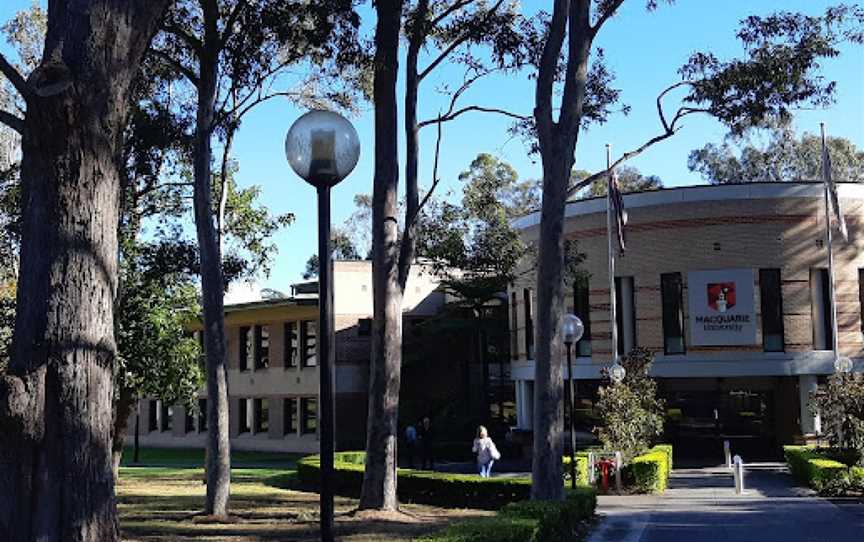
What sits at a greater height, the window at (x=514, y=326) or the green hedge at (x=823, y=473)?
the window at (x=514, y=326)

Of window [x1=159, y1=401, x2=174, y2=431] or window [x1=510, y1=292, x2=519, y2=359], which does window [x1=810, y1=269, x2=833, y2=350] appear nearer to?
window [x1=510, y1=292, x2=519, y2=359]

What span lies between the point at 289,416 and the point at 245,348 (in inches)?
195

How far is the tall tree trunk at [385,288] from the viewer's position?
15.1 m

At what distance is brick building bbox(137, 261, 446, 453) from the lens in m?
40.1

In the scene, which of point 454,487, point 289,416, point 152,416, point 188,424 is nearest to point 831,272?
point 454,487

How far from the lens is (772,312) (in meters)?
31.0

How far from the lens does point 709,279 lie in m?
31.3

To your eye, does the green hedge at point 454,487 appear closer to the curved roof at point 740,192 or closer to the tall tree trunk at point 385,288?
the tall tree trunk at point 385,288

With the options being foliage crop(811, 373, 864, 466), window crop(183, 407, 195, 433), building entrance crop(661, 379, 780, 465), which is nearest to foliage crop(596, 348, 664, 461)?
foliage crop(811, 373, 864, 466)

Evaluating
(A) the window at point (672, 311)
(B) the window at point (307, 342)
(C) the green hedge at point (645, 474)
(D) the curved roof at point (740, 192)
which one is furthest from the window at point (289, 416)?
(C) the green hedge at point (645, 474)

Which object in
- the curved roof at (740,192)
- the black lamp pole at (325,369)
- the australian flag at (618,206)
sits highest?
the curved roof at (740,192)

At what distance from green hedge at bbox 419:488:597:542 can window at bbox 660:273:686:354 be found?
644 inches

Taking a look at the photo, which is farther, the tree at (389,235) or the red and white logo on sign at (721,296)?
the red and white logo on sign at (721,296)

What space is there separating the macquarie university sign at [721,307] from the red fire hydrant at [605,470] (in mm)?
10320
